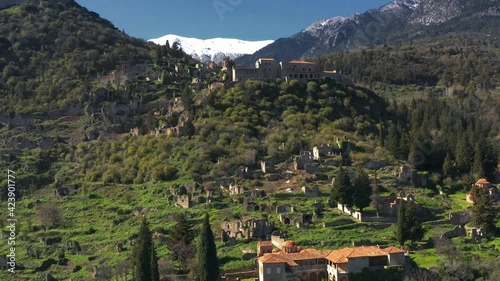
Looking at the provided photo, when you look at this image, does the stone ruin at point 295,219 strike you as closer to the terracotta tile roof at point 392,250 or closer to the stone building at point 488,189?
the terracotta tile roof at point 392,250

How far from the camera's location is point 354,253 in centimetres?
3850

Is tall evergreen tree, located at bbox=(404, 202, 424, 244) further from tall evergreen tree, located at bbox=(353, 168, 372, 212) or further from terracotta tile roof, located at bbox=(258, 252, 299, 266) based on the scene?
terracotta tile roof, located at bbox=(258, 252, 299, 266)

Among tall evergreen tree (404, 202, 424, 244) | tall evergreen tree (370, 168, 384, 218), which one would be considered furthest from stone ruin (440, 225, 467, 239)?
tall evergreen tree (370, 168, 384, 218)

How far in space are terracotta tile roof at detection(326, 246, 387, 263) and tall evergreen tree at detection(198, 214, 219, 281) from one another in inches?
284

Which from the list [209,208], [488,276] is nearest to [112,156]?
[209,208]

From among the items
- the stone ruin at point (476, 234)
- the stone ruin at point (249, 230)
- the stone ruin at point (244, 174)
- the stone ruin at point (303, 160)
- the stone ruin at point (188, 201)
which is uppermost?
the stone ruin at point (303, 160)

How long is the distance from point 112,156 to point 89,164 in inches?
118

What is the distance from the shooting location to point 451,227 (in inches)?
1777

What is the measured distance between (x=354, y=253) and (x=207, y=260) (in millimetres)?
9243

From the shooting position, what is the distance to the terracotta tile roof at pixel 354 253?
1499 inches

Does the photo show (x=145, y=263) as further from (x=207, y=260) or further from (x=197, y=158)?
(x=197, y=158)

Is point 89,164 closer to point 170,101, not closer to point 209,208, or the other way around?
point 170,101

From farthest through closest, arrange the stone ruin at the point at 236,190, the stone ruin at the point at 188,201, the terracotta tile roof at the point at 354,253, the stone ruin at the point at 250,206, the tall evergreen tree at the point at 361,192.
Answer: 1. the stone ruin at the point at 236,190
2. the stone ruin at the point at 188,201
3. the stone ruin at the point at 250,206
4. the tall evergreen tree at the point at 361,192
5. the terracotta tile roof at the point at 354,253

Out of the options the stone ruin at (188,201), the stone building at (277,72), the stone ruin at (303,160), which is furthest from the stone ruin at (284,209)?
the stone building at (277,72)
